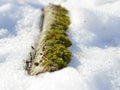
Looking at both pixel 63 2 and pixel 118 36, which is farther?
pixel 63 2

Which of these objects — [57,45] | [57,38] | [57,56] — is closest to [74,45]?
[57,38]

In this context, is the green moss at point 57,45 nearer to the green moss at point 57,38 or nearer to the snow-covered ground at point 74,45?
the green moss at point 57,38

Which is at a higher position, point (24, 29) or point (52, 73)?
point (52, 73)

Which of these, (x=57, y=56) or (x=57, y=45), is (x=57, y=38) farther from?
(x=57, y=56)

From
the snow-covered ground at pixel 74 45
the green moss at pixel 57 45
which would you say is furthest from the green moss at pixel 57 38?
the snow-covered ground at pixel 74 45

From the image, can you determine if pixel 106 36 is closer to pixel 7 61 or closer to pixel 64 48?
pixel 64 48

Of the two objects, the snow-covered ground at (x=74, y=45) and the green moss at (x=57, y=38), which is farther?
the green moss at (x=57, y=38)

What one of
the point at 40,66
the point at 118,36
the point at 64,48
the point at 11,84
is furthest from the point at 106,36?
the point at 11,84

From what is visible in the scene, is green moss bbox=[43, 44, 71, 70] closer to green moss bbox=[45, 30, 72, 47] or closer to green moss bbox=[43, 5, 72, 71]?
green moss bbox=[43, 5, 72, 71]

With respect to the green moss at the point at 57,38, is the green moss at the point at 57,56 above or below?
above
